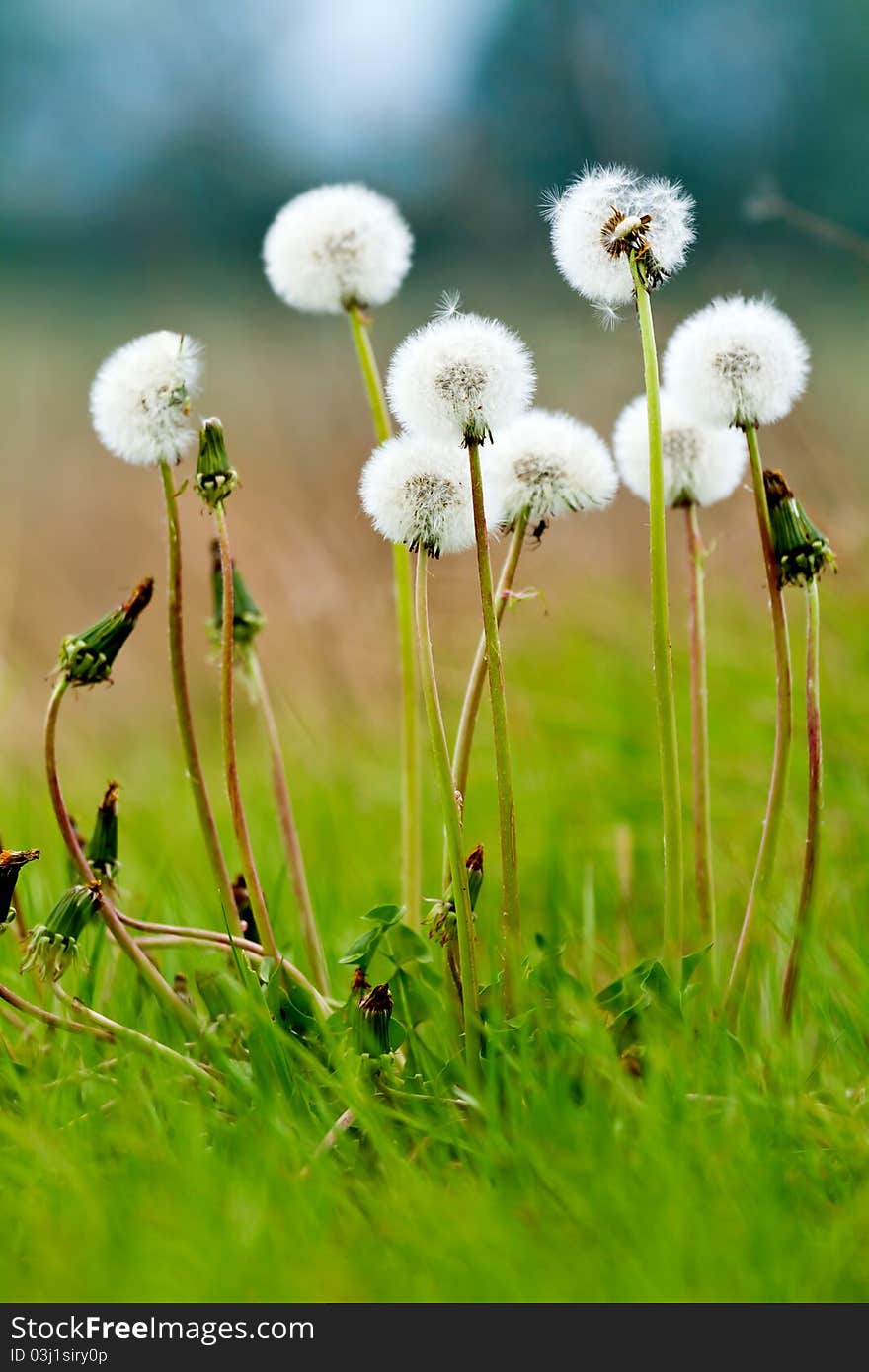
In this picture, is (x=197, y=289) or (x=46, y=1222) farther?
(x=197, y=289)

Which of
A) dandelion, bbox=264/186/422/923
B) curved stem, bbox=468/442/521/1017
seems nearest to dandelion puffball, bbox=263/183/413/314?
dandelion, bbox=264/186/422/923

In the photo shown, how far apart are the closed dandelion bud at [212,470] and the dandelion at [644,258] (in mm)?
399


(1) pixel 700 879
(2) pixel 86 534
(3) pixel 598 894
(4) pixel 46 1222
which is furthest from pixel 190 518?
(4) pixel 46 1222

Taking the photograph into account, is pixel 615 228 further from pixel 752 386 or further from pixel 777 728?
pixel 777 728

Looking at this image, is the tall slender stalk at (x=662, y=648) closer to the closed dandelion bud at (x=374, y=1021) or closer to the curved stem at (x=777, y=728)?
the curved stem at (x=777, y=728)

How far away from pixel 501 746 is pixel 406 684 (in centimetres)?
50

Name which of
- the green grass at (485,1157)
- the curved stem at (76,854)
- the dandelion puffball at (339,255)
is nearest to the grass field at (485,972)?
the green grass at (485,1157)

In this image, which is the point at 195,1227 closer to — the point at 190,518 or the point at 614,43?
the point at 614,43

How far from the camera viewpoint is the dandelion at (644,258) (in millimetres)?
1239

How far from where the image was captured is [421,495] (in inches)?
49.4

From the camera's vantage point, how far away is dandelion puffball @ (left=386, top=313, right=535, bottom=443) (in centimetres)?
120

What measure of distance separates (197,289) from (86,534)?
3.05 meters

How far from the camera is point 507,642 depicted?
3812 mm

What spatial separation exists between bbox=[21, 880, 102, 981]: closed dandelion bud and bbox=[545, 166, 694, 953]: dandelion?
61 centimetres
